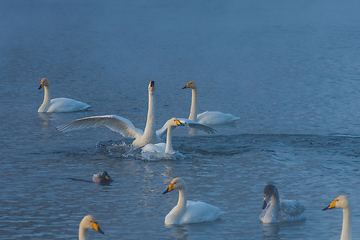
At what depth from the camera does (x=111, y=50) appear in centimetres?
4312

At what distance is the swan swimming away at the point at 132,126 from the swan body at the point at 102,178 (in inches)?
112

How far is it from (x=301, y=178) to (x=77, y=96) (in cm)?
1319

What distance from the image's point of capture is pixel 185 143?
15.5m

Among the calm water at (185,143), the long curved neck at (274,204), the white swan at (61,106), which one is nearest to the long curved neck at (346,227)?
the calm water at (185,143)

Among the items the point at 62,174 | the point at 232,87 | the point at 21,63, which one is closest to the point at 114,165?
the point at 62,174

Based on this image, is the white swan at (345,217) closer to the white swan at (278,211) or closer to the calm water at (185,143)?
the calm water at (185,143)

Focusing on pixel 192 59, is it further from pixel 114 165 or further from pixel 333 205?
pixel 333 205

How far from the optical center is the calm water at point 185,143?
966 cm

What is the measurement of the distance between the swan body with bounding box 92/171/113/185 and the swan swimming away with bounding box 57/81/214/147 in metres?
2.84

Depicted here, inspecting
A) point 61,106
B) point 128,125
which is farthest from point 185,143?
point 61,106

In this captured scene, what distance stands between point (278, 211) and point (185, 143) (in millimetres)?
6017

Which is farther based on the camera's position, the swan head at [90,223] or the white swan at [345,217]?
the white swan at [345,217]

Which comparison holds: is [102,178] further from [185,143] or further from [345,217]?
[345,217]

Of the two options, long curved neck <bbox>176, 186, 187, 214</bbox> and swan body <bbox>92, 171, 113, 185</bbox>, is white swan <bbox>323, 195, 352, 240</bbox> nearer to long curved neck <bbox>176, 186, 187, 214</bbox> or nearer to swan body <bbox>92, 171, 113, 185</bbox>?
long curved neck <bbox>176, 186, 187, 214</bbox>
